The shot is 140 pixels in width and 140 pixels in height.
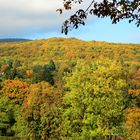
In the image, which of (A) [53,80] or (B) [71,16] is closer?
(B) [71,16]

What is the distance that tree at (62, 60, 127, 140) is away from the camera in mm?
57406

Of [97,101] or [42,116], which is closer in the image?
[97,101]

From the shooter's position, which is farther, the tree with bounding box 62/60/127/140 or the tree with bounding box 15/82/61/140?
the tree with bounding box 15/82/61/140

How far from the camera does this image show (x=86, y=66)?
2389 inches

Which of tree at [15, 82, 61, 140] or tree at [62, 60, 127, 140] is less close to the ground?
tree at [62, 60, 127, 140]

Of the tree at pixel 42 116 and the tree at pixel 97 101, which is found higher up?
the tree at pixel 97 101

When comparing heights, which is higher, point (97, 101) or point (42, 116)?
point (97, 101)

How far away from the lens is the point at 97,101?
57281 mm

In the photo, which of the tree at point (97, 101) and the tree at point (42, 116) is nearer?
the tree at point (97, 101)

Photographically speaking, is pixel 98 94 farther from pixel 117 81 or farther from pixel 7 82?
pixel 7 82

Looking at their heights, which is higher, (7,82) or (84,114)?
(84,114)

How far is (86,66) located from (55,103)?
22.2m

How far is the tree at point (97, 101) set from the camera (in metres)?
57.4

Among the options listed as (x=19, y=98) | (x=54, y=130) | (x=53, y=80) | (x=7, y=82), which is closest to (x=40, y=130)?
(x=54, y=130)
